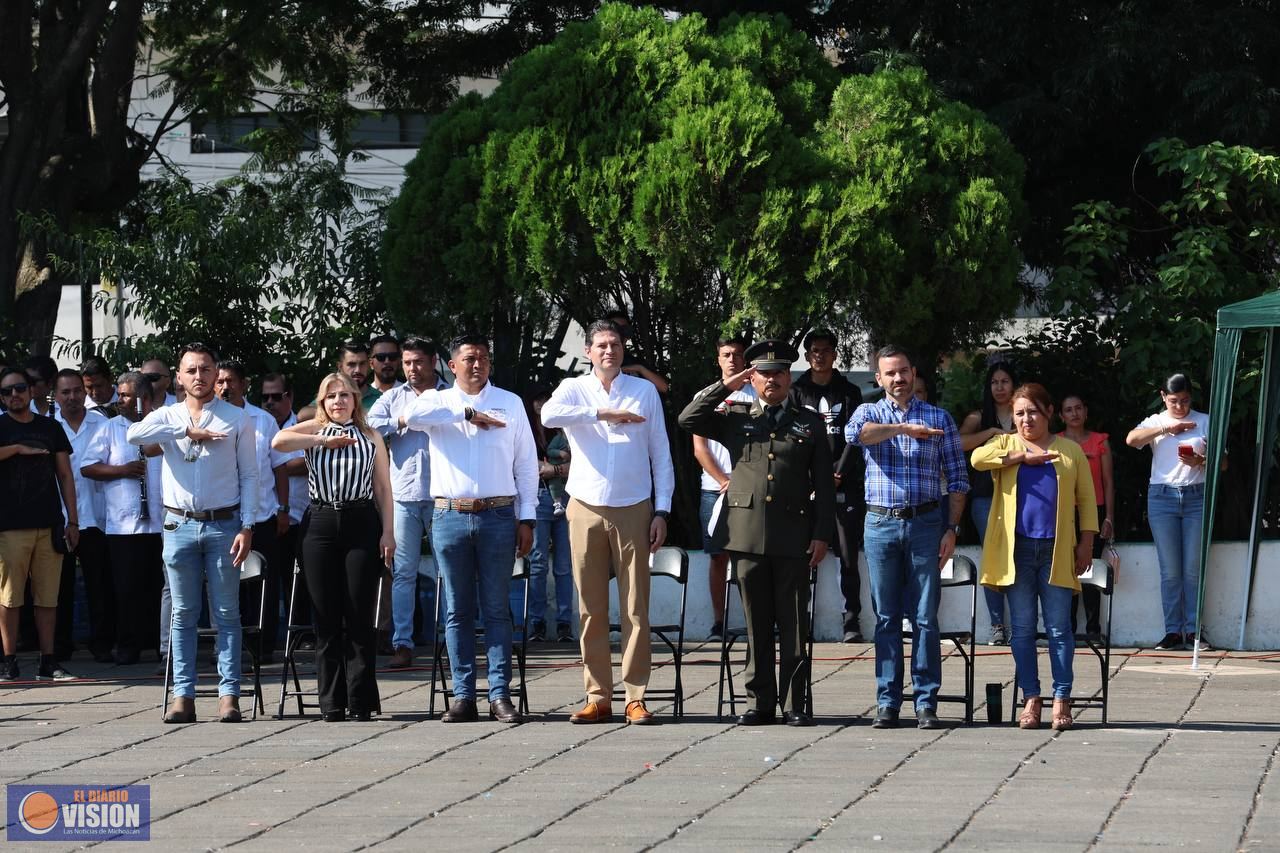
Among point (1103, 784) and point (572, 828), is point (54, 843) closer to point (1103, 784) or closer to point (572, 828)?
point (572, 828)

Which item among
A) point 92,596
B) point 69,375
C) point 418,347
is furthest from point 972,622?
point 69,375

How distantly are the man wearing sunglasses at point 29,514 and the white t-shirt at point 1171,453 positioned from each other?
7473mm

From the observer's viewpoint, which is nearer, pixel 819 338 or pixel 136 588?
pixel 136 588

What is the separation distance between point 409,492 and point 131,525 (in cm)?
209

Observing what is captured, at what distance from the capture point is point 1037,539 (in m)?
9.71

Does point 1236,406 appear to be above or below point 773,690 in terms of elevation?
above

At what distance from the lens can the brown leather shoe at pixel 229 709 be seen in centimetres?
1014

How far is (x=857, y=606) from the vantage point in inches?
532

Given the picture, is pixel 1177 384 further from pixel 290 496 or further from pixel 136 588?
pixel 136 588

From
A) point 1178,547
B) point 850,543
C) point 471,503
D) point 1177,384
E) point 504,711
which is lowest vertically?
point 504,711

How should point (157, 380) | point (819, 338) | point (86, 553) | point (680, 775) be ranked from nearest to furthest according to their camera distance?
point (680, 775) → point (819, 338) → point (157, 380) → point (86, 553)

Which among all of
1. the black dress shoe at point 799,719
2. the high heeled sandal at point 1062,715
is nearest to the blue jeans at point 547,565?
the black dress shoe at point 799,719

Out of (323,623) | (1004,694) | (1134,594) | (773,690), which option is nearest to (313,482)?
(323,623)

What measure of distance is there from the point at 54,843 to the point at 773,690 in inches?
157
